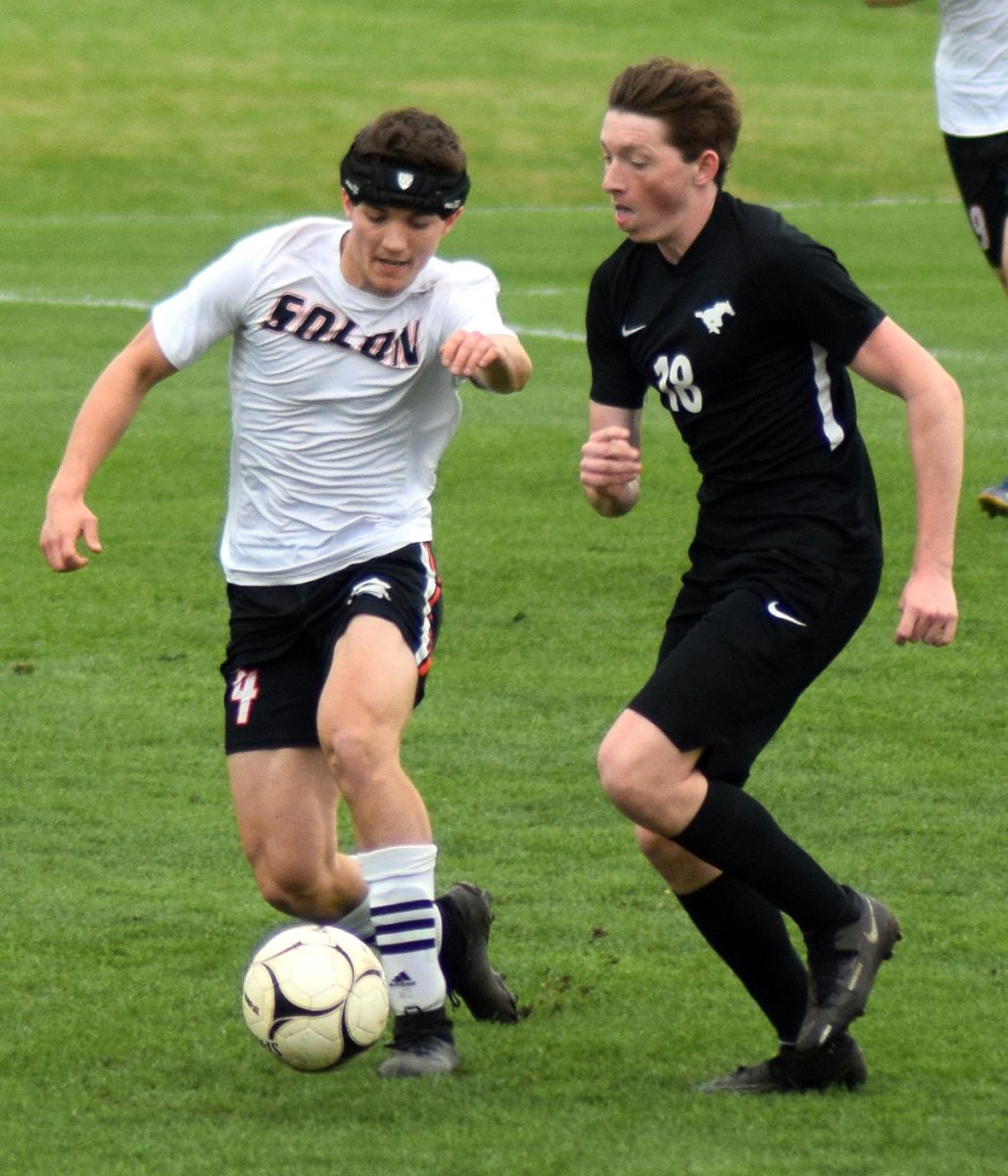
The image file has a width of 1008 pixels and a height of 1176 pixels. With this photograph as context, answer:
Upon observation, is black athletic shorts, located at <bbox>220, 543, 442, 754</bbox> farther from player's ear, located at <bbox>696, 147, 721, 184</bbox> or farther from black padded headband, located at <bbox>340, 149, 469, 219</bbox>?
player's ear, located at <bbox>696, 147, 721, 184</bbox>

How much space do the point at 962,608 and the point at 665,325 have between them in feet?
14.4

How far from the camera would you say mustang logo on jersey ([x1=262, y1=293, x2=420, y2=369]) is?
5484mm

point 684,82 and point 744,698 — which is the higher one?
point 684,82

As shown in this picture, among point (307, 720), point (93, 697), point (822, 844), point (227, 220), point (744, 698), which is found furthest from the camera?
point (227, 220)

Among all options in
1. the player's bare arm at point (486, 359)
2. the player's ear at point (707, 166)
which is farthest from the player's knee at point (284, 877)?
the player's ear at point (707, 166)

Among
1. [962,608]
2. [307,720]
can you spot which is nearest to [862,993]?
[307,720]

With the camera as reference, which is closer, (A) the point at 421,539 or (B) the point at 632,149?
(B) the point at 632,149

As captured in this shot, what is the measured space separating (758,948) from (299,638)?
4.19ft

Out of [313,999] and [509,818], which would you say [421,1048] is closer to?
[313,999]

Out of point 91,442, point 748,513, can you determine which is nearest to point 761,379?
point 748,513

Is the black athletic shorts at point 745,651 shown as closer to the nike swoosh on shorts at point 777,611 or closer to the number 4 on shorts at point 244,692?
the nike swoosh on shorts at point 777,611

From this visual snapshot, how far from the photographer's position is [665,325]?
16.6 feet

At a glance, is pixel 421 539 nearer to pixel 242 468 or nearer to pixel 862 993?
pixel 242 468

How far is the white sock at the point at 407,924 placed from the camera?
5.05m
